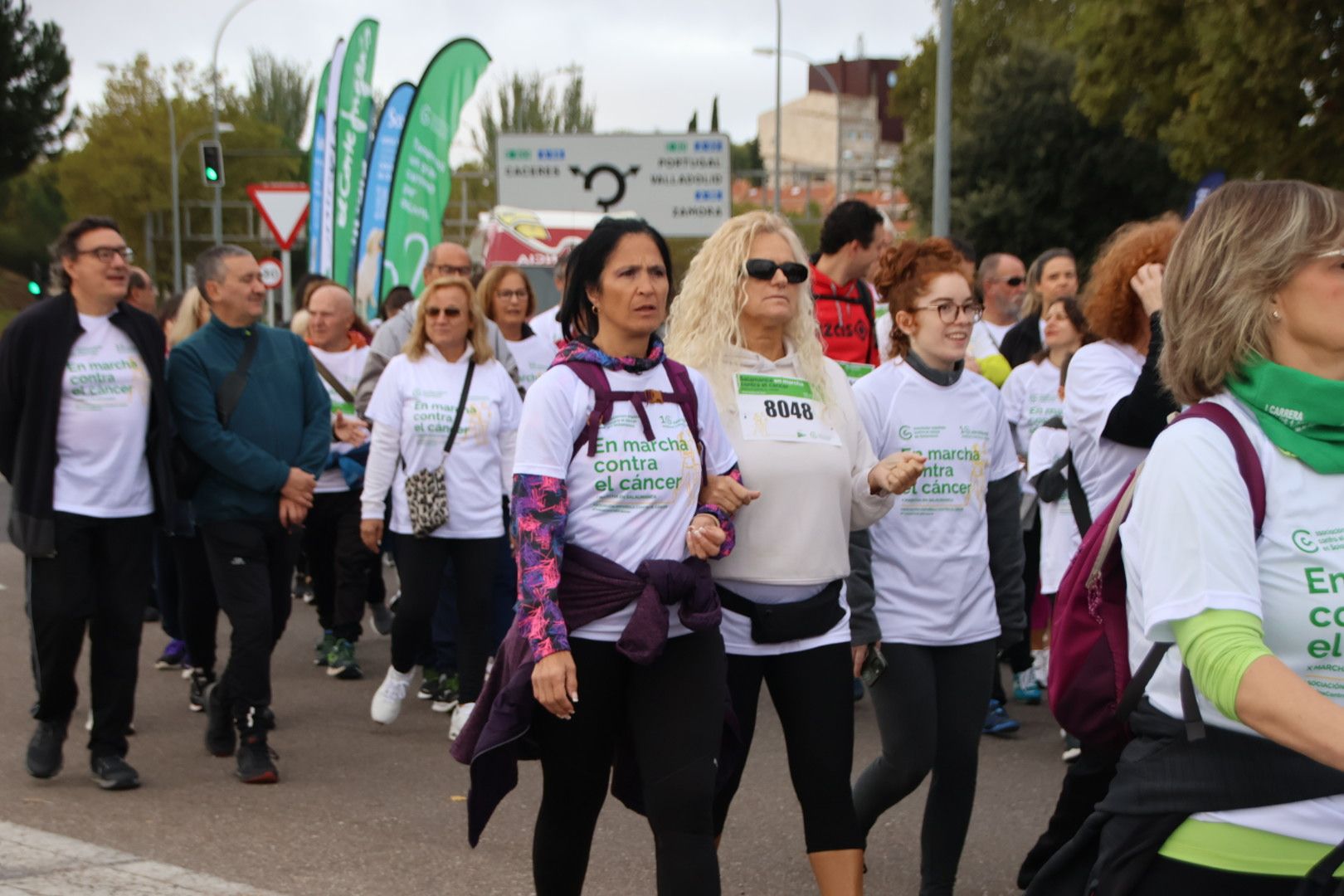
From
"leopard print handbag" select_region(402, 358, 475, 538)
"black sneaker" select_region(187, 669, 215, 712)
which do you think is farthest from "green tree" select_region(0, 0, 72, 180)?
"leopard print handbag" select_region(402, 358, 475, 538)

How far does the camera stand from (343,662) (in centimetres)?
862

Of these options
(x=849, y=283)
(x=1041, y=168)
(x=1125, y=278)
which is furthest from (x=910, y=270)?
(x=1041, y=168)

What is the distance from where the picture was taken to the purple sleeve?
12.3 feet

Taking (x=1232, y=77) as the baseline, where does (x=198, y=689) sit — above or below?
below

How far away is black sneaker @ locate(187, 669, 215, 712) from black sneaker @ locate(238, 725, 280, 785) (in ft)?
4.42

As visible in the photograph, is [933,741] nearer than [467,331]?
Yes

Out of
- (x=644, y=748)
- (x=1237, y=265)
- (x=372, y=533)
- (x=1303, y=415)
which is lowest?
(x=644, y=748)

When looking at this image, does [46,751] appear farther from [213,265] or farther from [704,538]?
[704,538]

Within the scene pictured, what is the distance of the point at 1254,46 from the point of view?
16859 millimetres

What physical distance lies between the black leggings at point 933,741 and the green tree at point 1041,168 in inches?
1136

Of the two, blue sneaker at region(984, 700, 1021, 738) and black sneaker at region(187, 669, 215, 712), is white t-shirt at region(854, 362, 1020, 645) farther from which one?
black sneaker at region(187, 669, 215, 712)

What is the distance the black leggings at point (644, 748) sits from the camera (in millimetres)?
3828

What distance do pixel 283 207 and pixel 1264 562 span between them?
19211mm

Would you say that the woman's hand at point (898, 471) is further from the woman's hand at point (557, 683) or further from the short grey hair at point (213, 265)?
the short grey hair at point (213, 265)
